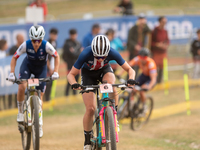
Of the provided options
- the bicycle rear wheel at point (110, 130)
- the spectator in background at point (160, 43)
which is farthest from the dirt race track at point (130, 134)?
the spectator in background at point (160, 43)

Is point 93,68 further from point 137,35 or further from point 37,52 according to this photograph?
point 137,35

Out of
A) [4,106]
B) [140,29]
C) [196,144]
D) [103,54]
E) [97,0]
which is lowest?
[196,144]

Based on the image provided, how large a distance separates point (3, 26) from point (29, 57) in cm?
719

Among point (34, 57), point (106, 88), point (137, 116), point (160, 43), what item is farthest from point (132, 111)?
point (160, 43)

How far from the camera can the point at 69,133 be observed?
30.3 feet

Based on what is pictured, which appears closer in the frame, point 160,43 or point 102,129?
point 102,129

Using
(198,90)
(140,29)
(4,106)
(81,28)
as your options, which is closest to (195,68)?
(198,90)

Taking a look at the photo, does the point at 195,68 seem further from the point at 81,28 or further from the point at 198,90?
the point at 81,28

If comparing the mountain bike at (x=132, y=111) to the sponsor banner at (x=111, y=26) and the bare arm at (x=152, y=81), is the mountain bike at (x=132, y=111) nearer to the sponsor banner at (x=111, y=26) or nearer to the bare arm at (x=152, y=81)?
the bare arm at (x=152, y=81)

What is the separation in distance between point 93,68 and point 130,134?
3667 mm

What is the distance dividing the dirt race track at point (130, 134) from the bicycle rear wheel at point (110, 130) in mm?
1856

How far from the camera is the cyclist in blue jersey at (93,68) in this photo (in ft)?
18.8

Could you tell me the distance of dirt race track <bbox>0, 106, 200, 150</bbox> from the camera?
25.5ft

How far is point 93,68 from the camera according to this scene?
6.18 m
